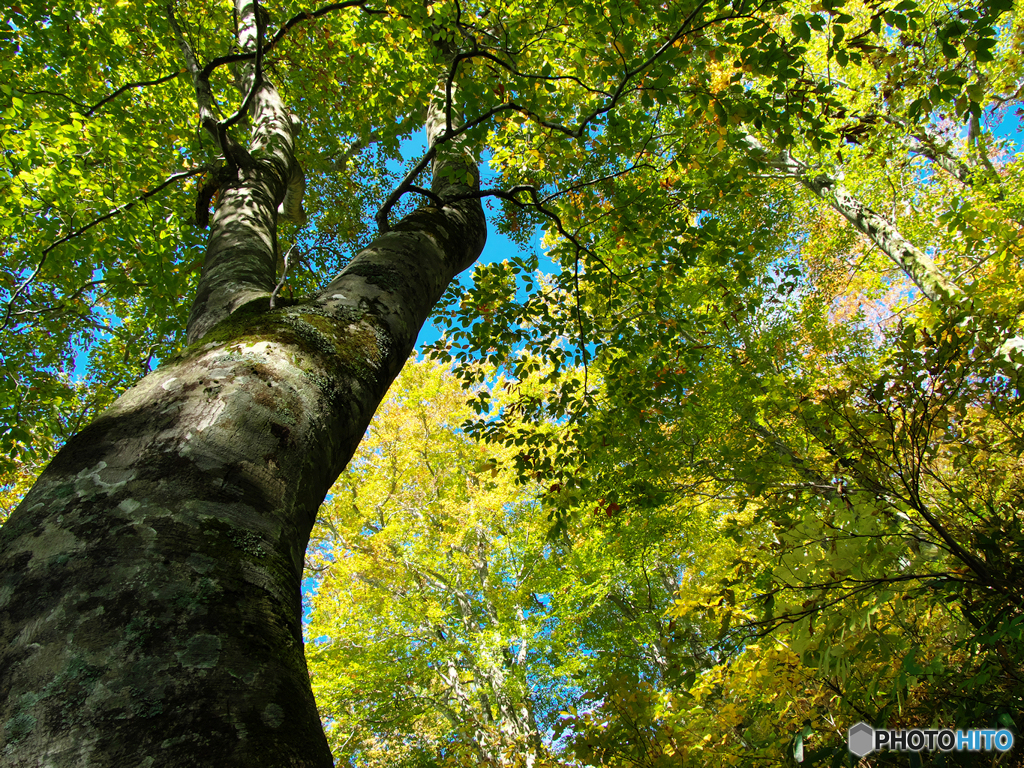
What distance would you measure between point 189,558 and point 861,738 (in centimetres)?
297

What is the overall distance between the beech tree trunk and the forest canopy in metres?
0.44

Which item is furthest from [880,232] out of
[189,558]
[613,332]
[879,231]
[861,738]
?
[189,558]

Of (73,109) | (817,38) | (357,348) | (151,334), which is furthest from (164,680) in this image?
(817,38)

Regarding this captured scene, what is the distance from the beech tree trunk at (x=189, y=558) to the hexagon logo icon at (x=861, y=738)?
8.20ft

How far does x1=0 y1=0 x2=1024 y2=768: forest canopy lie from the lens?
7.66 ft

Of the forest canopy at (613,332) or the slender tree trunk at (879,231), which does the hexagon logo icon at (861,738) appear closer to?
the forest canopy at (613,332)

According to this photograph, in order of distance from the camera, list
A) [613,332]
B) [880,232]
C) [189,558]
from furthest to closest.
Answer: [880,232]
[613,332]
[189,558]

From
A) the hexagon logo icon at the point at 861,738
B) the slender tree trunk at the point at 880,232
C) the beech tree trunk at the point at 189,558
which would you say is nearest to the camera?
the beech tree trunk at the point at 189,558

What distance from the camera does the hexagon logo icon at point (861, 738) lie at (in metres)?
2.09

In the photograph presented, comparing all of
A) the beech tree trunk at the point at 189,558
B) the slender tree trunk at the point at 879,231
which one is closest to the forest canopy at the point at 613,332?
the slender tree trunk at the point at 879,231

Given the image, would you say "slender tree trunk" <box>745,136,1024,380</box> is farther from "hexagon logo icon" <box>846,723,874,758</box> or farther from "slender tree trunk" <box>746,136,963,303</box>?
"hexagon logo icon" <box>846,723,874,758</box>

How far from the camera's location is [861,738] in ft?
7.24

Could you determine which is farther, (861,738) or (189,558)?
(861,738)

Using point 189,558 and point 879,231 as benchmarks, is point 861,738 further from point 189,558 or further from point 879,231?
point 879,231
